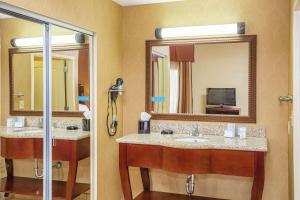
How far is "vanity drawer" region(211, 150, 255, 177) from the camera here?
2625 mm

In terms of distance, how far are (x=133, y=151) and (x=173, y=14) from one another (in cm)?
151

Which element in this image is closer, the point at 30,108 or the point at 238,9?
the point at 30,108

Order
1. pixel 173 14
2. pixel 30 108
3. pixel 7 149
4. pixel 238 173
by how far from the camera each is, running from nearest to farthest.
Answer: pixel 7 149
pixel 30 108
pixel 238 173
pixel 173 14

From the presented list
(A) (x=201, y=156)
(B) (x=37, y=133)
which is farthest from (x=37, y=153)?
(A) (x=201, y=156)

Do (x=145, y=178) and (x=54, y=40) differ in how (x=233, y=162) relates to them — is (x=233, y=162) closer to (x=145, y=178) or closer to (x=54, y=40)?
(x=145, y=178)

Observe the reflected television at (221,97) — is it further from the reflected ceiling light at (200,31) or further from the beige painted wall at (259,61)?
the reflected ceiling light at (200,31)

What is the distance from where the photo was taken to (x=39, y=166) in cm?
245

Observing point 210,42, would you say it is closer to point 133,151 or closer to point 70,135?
point 133,151

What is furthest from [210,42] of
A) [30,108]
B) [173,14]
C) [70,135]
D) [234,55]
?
[30,108]

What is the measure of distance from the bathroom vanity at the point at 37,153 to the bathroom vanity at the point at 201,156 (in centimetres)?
43

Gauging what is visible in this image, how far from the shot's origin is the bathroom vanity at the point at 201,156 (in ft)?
8.63

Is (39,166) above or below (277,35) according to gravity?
below

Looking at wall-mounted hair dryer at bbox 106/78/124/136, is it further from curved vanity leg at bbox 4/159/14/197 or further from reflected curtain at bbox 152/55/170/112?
curved vanity leg at bbox 4/159/14/197

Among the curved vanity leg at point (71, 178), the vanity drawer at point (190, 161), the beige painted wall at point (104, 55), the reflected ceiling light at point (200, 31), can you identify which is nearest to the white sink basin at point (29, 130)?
the curved vanity leg at point (71, 178)
